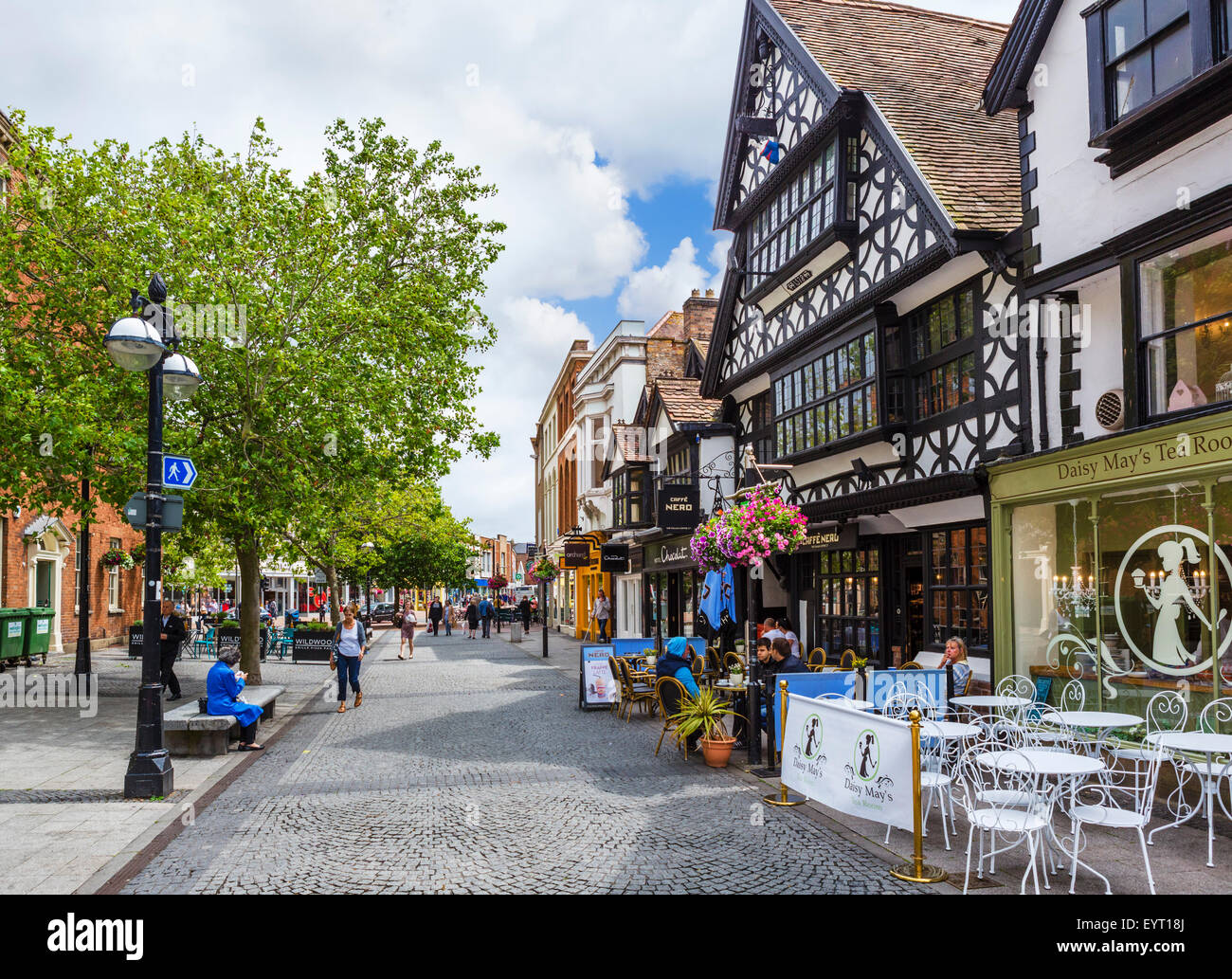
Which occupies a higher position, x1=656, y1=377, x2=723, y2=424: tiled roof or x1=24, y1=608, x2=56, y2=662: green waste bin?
x1=656, y1=377, x2=723, y2=424: tiled roof

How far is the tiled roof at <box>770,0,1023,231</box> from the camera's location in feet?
41.7

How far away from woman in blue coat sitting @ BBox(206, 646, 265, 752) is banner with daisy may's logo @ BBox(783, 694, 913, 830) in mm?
7244

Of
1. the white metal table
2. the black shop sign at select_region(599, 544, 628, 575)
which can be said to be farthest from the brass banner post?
the black shop sign at select_region(599, 544, 628, 575)

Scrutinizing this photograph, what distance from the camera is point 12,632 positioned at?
845 inches

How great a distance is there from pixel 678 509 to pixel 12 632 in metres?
15.5

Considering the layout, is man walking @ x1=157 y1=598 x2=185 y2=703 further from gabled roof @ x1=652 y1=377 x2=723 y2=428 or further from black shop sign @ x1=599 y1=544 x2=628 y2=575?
gabled roof @ x1=652 y1=377 x2=723 y2=428

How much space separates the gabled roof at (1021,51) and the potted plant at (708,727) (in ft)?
26.7

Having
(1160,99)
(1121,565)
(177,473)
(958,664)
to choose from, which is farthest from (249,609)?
(1160,99)

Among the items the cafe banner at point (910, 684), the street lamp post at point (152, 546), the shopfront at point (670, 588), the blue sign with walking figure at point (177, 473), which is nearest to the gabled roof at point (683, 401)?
the shopfront at point (670, 588)

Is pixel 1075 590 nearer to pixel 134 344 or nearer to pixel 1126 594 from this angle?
pixel 1126 594

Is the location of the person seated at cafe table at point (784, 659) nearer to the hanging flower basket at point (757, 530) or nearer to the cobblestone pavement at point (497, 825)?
the cobblestone pavement at point (497, 825)

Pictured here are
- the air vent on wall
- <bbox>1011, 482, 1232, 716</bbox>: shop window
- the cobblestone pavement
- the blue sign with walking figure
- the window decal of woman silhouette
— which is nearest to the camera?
the cobblestone pavement

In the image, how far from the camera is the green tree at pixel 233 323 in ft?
49.0
